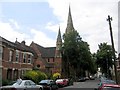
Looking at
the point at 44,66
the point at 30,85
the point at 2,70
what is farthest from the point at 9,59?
the point at 44,66

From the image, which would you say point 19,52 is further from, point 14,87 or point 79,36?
point 79,36

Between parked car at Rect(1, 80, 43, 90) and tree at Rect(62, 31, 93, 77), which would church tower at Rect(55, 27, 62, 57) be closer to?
tree at Rect(62, 31, 93, 77)

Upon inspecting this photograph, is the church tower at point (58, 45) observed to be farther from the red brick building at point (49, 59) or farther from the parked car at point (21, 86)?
the parked car at point (21, 86)

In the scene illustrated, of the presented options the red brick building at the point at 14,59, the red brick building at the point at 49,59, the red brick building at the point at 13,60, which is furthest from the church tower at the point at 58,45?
the red brick building at the point at 13,60

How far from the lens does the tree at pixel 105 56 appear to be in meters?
69.9

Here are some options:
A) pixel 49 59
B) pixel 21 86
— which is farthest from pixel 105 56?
pixel 21 86

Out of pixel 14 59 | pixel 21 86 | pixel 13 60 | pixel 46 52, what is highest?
pixel 46 52

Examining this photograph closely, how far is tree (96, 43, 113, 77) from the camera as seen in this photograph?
69.9 meters

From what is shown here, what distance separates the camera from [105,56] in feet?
230

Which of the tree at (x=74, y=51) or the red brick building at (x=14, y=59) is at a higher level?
the tree at (x=74, y=51)

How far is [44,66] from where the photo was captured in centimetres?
7000

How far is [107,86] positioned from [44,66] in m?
57.6

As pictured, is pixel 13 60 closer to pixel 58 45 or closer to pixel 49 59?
pixel 49 59

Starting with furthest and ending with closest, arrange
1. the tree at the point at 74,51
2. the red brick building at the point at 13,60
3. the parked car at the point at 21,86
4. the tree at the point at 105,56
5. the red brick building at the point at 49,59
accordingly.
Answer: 1. the tree at the point at 74,51
2. the red brick building at the point at 49,59
3. the tree at the point at 105,56
4. the red brick building at the point at 13,60
5. the parked car at the point at 21,86
